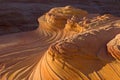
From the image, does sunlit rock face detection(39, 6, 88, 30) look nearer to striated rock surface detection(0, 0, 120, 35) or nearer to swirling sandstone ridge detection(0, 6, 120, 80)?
swirling sandstone ridge detection(0, 6, 120, 80)

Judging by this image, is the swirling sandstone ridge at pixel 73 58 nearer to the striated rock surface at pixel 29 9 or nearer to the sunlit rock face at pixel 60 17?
the sunlit rock face at pixel 60 17

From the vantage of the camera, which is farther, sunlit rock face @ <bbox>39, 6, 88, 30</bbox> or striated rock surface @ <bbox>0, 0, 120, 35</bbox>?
striated rock surface @ <bbox>0, 0, 120, 35</bbox>

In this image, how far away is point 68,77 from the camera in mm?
2977

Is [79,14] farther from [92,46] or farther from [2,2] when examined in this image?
[2,2]

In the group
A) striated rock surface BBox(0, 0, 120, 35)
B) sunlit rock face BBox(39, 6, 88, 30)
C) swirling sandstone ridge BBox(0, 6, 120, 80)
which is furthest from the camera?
striated rock surface BBox(0, 0, 120, 35)

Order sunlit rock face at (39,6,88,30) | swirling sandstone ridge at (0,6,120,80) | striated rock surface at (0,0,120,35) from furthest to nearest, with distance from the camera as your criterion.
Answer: striated rock surface at (0,0,120,35)
sunlit rock face at (39,6,88,30)
swirling sandstone ridge at (0,6,120,80)

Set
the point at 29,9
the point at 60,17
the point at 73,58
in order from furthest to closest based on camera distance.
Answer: the point at 29,9
the point at 60,17
the point at 73,58

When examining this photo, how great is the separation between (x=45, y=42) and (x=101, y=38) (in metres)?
Answer: 1.35

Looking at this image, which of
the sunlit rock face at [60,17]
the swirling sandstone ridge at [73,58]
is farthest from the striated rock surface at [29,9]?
the swirling sandstone ridge at [73,58]

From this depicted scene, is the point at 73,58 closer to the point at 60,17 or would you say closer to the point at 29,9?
the point at 60,17

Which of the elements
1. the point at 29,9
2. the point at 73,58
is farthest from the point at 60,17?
the point at 29,9

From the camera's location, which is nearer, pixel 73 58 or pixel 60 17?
pixel 73 58

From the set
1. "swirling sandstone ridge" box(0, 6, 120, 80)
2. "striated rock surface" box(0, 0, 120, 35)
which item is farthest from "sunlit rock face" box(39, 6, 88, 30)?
"striated rock surface" box(0, 0, 120, 35)

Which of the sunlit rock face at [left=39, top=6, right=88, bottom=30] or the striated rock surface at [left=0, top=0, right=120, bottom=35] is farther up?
the sunlit rock face at [left=39, top=6, right=88, bottom=30]
